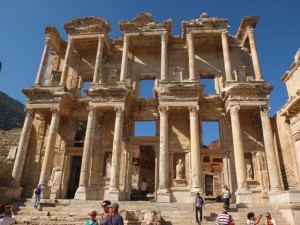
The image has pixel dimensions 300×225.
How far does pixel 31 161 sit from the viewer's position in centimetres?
1839

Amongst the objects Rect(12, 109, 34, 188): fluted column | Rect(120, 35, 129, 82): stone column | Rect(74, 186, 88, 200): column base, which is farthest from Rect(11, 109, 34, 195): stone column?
Rect(120, 35, 129, 82): stone column

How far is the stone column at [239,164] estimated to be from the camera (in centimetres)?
1415

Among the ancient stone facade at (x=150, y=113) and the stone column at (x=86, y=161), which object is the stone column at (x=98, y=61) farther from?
the stone column at (x=86, y=161)

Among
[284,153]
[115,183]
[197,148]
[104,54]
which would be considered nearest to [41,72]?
[104,54]

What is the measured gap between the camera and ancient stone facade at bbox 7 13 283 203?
16.1 m

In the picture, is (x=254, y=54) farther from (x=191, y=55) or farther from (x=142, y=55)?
(x=142, y=55)

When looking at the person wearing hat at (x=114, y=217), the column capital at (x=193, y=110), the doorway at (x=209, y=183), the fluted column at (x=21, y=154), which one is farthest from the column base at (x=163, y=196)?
the doorway at (x=209, y=183)

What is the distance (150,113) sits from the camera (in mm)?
18766

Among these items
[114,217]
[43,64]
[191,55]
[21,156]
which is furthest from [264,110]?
[43,64]

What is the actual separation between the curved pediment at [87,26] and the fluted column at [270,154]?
13.1 metres

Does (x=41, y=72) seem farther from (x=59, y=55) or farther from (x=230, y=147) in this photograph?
(x=230, y=147)

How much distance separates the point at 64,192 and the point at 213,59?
48.7ft

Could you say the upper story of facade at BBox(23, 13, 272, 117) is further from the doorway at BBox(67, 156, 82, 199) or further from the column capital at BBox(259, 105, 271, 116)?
the doorway at BBox(67, 156, 82, 199)

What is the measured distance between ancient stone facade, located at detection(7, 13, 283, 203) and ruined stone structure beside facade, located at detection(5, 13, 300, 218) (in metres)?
0.07
